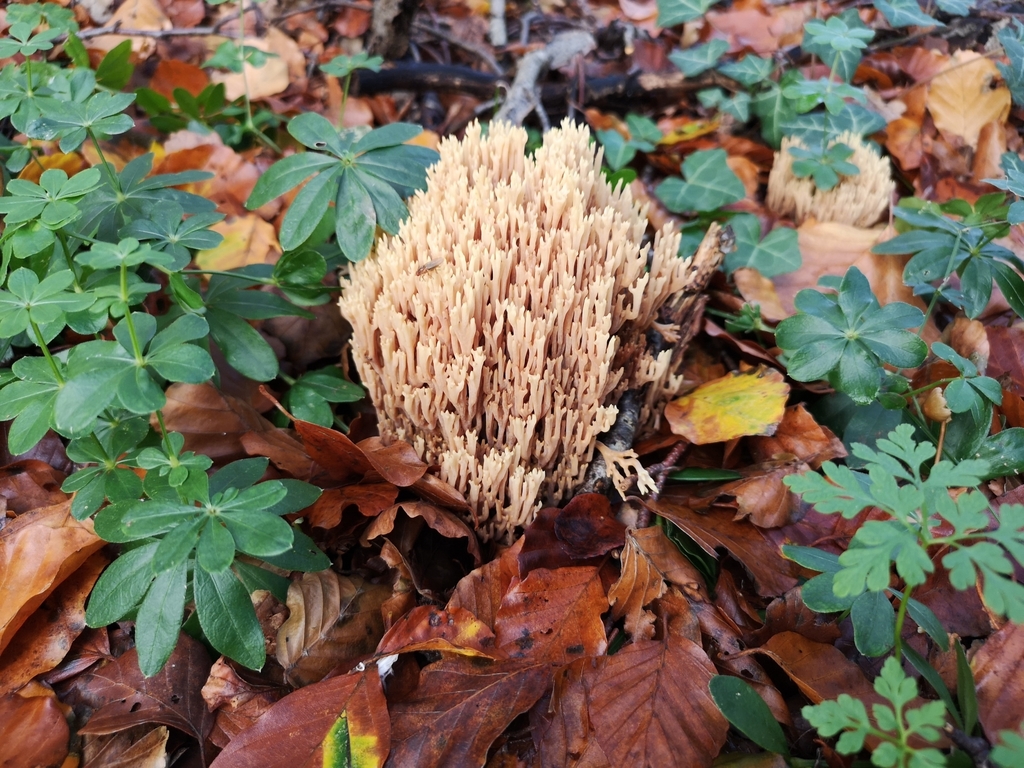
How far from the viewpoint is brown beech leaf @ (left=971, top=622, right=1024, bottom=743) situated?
4.67ft

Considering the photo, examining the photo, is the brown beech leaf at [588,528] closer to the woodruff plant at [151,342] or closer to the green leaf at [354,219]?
the woodruff plant at [151,342]

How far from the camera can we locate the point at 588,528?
195 centimetres

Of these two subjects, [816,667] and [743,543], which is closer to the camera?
[816,667]

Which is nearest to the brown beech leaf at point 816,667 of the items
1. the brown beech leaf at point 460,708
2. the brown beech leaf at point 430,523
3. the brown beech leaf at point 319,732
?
the brown beech leaf at point 460,708

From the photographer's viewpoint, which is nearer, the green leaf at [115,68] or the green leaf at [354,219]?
the green leaf at [354,219]

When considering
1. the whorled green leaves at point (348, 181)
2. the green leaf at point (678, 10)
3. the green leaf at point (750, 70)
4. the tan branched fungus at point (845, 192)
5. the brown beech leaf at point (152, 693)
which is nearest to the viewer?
the brown beech leaf at point (152, 693)

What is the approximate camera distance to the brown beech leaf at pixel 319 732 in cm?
149

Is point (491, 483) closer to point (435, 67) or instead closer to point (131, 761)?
point (131, 761)

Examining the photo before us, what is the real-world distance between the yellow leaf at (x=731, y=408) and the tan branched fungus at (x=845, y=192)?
3.40 ft

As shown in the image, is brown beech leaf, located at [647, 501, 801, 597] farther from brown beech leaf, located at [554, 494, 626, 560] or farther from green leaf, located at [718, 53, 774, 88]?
green leaf, located at [718, 53, 774, 88]

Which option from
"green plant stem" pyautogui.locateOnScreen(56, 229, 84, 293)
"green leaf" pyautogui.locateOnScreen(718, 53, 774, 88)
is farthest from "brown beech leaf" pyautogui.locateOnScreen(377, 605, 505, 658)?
"green leaf" pyautogui.locateOnScreen(718, 53, 774, 88)

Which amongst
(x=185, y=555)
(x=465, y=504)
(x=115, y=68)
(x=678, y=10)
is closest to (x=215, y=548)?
(x=185, y=555)

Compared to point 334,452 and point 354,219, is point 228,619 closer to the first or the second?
point 334,452

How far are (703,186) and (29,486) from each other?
262cm
